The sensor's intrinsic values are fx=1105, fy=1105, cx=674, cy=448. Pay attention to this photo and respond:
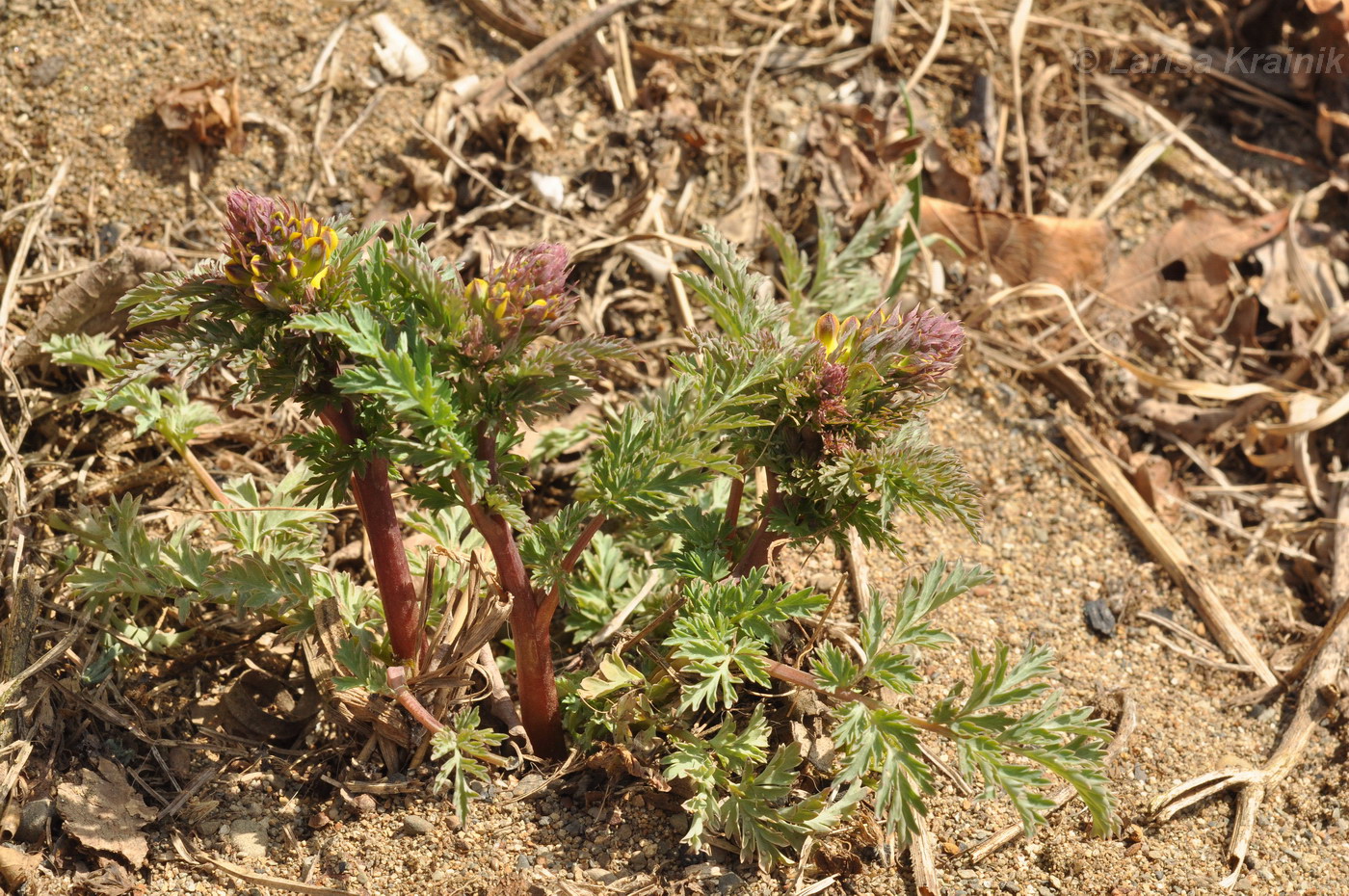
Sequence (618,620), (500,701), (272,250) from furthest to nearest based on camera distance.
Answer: (618,620)
(500,701)
(272,250)

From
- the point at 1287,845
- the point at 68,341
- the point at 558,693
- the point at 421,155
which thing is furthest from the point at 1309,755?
the point at 68,341

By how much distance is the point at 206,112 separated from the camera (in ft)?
12.3

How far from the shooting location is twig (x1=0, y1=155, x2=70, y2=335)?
339 cm

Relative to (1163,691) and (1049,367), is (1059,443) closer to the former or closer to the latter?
(1049,367)

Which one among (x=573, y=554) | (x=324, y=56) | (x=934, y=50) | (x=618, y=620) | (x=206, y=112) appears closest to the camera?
(x=573, y=554)

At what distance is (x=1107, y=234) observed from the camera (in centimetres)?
427

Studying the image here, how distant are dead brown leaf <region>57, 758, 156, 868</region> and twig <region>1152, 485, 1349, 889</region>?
8.28ft

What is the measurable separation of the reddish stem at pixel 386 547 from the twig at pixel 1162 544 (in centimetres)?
231

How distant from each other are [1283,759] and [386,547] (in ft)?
8.23

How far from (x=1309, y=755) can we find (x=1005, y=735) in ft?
4.85

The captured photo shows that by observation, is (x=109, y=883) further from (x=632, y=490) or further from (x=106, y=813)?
(x=632, y=490)

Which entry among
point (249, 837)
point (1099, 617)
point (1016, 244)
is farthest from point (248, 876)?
point (1016, 244)

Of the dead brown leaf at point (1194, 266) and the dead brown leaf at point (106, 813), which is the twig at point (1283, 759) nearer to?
the dead brown leaf at point (1194, 266)

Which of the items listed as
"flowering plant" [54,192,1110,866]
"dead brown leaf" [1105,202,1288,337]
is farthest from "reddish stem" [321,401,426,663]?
"dead brown leaf" [1105,202,1288,337]
